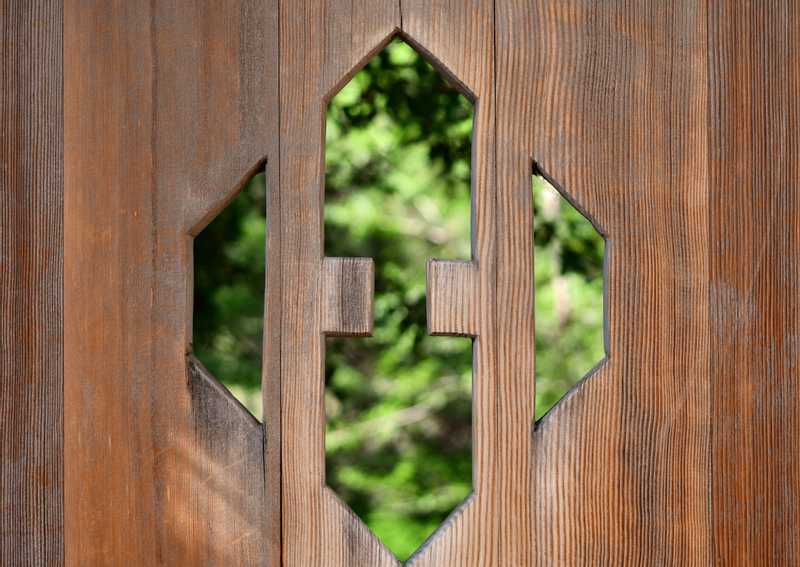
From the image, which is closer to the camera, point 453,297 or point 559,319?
point 453,297

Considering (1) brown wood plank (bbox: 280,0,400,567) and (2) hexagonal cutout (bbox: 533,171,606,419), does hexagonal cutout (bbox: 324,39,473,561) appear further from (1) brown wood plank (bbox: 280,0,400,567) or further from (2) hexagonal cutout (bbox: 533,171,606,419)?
(1) brown wood plank (bbox: 280,0,400,567)

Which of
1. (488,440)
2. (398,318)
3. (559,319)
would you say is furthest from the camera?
(559,319)

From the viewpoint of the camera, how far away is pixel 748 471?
29.6 inches

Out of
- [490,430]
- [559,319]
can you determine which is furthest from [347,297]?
[559,319]

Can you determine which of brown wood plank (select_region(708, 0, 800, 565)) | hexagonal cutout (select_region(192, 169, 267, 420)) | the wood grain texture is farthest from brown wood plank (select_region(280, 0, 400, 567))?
hexagonal cutout (select_region(192, 169, 267, 420))

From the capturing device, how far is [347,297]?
0.75m

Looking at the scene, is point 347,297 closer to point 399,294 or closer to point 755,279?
point 755,279

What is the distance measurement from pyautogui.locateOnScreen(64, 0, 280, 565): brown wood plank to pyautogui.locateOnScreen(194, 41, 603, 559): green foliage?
0.81 m

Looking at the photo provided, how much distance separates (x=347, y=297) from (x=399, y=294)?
3.13 ft

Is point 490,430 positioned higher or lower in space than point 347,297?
lower

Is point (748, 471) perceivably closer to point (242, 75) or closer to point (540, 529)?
point (540, 529)

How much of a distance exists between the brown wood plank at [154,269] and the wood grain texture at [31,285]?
0.6 inches

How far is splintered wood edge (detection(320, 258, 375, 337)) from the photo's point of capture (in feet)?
2.44

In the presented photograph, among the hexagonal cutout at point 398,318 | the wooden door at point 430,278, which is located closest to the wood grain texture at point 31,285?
the wooden door at point 430,278
